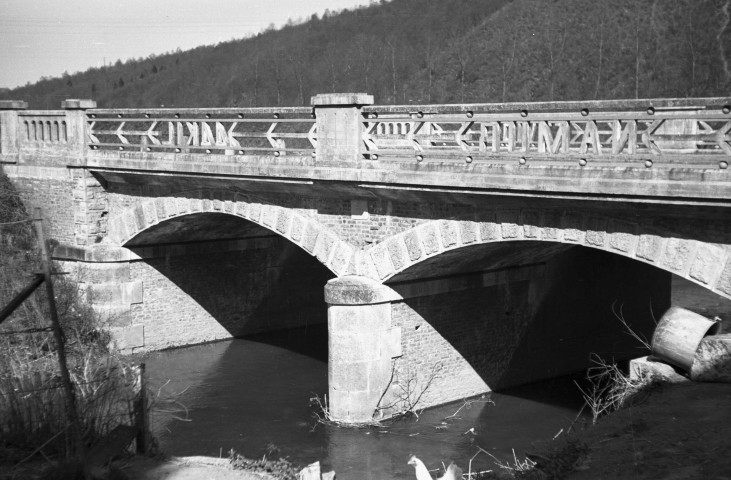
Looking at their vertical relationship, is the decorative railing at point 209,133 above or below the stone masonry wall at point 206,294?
above

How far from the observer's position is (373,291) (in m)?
13.0

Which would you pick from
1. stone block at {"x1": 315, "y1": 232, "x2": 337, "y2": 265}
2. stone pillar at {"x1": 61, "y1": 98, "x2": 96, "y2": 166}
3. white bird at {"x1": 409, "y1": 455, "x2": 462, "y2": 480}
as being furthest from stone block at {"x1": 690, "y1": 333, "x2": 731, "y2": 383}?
stone pillar at {"x1": 61, "y1": 98, "x2": 96, "y2": 166}

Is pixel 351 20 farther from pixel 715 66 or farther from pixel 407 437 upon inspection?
pixel 407 437

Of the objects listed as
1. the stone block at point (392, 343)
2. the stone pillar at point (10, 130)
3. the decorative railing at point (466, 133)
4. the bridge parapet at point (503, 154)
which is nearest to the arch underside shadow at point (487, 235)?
the bridge parapet at point (503, 154)

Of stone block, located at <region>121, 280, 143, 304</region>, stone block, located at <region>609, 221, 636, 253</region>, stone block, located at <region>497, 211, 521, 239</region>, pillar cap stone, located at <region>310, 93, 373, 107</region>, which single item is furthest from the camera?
stone block, located at <region>121, 280, 143, 304</region>

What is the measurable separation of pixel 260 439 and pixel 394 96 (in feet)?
85.9

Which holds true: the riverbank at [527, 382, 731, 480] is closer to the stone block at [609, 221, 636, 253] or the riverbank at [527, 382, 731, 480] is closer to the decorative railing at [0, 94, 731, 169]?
the stone block at [609, 221, 636, 253]

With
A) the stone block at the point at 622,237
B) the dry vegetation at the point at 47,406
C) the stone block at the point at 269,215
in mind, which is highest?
the stone block at the point at 622,237

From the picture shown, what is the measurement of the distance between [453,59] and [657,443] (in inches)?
1279

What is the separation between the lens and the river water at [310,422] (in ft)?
40.2

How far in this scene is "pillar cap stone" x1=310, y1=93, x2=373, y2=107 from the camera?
12.6 metres

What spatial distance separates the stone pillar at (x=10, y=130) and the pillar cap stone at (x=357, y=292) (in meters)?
8.82

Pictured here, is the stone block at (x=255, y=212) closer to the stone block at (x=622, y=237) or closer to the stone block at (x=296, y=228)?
the stone block at (x=296, y=228)

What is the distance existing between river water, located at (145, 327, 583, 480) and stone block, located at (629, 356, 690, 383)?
2139 millimetres
